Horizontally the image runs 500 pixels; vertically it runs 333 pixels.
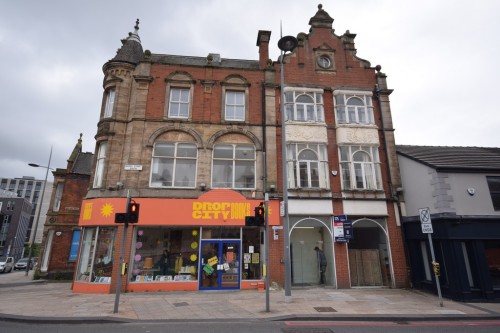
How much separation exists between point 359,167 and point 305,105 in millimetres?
4764

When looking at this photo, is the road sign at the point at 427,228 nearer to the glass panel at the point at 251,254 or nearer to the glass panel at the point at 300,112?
the glass panel at the point at 251,254

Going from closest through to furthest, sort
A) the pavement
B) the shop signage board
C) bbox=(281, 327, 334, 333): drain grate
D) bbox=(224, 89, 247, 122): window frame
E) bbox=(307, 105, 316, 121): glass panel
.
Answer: bbox=(281, 327, 334, 333): drain grate, the pavement, the shop signage board, bbox=(224, 89, 247, 122): window frame, bbox=(307, 105, 316, 121): glass panel

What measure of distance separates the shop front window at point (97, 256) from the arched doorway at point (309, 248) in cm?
909

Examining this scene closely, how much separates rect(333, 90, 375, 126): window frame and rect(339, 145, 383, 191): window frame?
1.63 metres

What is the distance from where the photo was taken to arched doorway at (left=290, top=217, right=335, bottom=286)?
1420cm

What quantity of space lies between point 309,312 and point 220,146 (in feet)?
30.5

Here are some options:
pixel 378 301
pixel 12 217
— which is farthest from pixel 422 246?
pixel 12 217

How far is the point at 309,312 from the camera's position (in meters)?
9.05

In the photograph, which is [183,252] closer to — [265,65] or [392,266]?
[392,266]

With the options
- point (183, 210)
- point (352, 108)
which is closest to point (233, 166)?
point (183, 210)

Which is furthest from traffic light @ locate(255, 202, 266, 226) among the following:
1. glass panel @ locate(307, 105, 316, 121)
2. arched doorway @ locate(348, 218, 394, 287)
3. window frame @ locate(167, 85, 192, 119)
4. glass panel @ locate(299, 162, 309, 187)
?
glass panel @ locate(307, 105, 316, 121)

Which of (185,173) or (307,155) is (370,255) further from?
(185,173)

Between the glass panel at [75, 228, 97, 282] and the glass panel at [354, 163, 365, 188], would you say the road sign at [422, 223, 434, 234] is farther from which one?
the glass panel at [75, 228, 97, 282]

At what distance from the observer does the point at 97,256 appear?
13.5 metres
